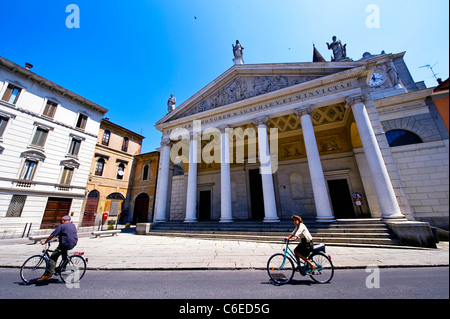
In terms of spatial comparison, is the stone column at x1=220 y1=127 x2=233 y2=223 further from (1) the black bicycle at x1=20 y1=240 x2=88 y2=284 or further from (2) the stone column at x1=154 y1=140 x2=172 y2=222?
(1) the black bicycle at x1=20 y1=240 x2=88 y2=284

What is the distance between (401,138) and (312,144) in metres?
5.82

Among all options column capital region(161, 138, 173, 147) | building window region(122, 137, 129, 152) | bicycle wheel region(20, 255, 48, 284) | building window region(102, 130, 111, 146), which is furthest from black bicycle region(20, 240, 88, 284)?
building window region(122, 137, 129, 152)

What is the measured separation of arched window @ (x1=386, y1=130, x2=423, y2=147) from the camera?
1023cm

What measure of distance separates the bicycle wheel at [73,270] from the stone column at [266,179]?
324 inches

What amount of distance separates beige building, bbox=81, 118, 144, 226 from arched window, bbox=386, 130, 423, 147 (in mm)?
27373

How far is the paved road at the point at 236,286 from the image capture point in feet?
10.4

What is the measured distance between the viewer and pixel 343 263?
4.83 metres

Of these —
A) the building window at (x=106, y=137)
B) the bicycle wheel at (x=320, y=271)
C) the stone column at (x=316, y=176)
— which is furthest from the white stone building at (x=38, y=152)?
the stone column at (x=316, y=176)

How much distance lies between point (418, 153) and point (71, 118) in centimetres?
2996

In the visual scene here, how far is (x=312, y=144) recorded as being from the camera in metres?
10.0

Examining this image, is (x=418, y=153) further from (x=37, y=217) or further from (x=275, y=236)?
(x=37, y=217)

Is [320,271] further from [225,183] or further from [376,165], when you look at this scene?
[225,183]

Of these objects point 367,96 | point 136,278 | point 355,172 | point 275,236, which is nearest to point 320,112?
point 367,96

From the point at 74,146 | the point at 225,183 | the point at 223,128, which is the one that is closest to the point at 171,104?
the point at 223,128
